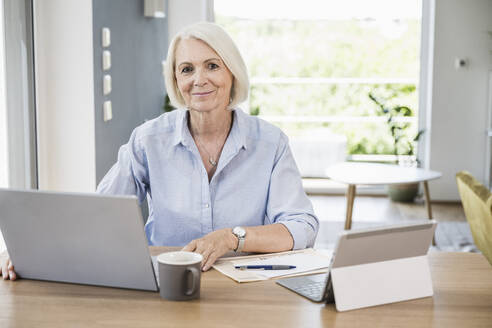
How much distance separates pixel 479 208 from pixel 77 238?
7.53ft

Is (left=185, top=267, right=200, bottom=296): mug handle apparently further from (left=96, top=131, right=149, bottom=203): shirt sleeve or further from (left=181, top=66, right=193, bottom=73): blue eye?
(left=181, top=66, right=193, bottom=73): blue eye

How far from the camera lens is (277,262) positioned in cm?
153

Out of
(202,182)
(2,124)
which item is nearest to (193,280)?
(202,182)

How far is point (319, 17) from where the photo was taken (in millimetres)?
6332

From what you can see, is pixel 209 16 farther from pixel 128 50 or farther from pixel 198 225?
pixel 198 225

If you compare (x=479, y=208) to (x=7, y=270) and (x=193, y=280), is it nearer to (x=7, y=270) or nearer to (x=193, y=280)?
(x=193, y=280)

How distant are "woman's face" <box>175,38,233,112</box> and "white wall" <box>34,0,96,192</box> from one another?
3.97ft

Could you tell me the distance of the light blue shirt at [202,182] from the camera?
1.83 meters

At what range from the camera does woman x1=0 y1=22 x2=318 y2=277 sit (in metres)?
1.83

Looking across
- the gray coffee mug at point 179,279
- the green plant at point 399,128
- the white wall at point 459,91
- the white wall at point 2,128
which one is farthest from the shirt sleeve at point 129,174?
the white wall at point 459,91

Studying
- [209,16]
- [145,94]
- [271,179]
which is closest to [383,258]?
[271,179]

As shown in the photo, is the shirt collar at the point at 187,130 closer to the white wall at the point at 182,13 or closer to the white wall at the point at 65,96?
the white wall at the point at 65,96

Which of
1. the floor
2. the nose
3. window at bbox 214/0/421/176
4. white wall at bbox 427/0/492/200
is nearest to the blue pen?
the nose

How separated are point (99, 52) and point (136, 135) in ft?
4.30
